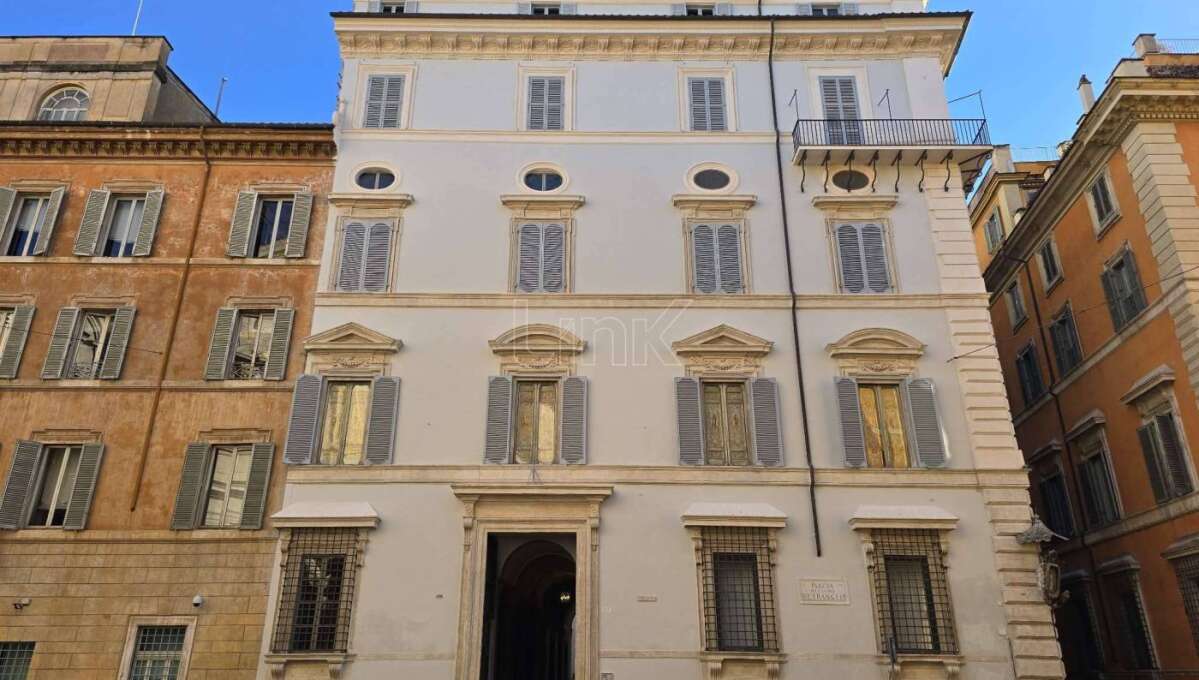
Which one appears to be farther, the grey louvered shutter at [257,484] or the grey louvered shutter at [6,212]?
the grey louvered shutter at [6,212]

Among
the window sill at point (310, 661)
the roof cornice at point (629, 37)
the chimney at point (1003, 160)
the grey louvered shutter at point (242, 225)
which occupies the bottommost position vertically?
the window sill at point (310, 661)

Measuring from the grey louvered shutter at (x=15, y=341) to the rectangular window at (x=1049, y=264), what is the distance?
2696cm

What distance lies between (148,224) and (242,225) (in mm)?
2263

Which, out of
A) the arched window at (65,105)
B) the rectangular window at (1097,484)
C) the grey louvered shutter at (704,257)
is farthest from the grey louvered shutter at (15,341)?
the rectangular window at (1097,484)

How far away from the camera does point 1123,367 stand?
69.7 ft

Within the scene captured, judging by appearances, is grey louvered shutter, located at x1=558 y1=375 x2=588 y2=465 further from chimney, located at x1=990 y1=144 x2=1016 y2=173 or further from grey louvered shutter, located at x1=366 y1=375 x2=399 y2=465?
chimney, located at x1=990 y1=144 x2=1016 y2=173

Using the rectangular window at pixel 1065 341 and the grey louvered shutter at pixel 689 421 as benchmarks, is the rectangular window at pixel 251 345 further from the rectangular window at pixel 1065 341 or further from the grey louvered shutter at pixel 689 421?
the rectangular window at pixel 1065 341

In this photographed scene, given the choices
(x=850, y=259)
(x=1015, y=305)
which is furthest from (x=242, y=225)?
(x=1015, y=305)

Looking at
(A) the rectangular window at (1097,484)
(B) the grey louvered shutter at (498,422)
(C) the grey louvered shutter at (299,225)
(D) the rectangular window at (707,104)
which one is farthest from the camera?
(A) the rectangular window at (1097,484)

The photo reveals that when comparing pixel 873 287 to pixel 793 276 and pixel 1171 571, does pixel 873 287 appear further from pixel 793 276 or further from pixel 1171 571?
pixel 1171 571

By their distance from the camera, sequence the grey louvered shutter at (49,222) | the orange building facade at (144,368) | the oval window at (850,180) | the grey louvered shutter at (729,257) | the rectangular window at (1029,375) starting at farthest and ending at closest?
1. the rectangular window at (1029,375)
2. the oval window at (850,180)
3. the grey louvered shutter at (49,222)
4. the grey louvered shutter at (729,257)
5. the orange building facade at (144,368)

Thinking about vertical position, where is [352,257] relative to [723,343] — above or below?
above

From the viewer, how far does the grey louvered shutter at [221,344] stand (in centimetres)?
1886

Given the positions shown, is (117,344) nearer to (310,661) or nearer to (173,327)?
(173,327)
